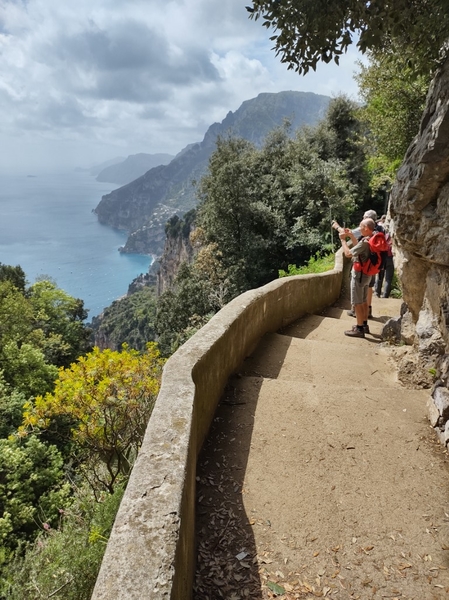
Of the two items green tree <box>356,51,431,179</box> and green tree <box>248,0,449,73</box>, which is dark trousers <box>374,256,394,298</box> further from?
green tree <box>356,51,431,179</box>

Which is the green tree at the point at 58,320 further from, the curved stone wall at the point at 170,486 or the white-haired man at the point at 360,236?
the curved stone wall at the point at 170,486

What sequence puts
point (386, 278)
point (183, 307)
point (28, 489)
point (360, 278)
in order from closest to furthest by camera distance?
point (360, 278) → point (386, 278) → point (28, 489) → point (183, 307)

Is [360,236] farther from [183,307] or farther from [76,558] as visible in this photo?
[183,307]

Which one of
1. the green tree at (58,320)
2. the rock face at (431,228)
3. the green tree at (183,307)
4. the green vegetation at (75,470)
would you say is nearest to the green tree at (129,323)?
the green tree at (58,320)

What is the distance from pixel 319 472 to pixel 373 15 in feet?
14.8

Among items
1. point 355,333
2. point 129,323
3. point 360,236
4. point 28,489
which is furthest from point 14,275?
point 129,323

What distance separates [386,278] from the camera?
10.8m

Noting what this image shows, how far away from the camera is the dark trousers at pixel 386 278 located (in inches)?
401

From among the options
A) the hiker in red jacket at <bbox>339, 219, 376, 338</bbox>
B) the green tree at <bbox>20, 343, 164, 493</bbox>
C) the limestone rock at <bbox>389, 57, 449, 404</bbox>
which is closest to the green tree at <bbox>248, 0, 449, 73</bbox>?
the limestone rock at <bbox>389, 57, 449, 404</bbox>

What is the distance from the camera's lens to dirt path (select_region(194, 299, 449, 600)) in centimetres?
244

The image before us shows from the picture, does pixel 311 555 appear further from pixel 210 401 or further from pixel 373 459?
pixel 210 401

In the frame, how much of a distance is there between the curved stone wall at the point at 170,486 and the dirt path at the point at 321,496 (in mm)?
297

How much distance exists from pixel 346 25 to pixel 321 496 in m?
4.69

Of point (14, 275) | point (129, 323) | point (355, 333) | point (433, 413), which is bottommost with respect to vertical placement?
point (129, 323)
